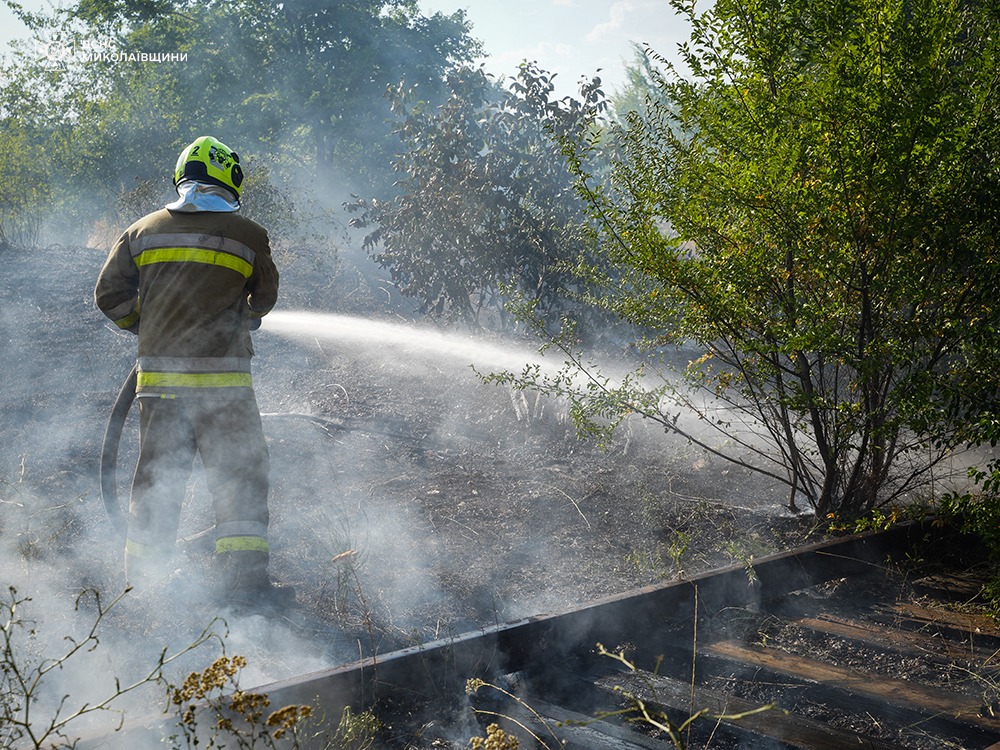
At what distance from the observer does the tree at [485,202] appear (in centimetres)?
884

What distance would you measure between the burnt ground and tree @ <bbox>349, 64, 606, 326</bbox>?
0.86 m

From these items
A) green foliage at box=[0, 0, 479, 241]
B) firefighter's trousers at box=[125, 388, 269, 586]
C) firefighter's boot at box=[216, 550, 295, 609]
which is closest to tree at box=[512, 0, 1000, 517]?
firefighter's trousers at box=[125, 388, 269, 586]

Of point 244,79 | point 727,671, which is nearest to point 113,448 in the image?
point 727,671

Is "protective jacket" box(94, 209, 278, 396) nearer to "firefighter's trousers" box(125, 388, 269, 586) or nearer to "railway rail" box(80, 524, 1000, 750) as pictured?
"firefighter's trousers" box(125, 388, 269, 586)

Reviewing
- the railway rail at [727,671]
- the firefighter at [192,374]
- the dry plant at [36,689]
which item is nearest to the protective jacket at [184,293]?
the firefighter at [192,374]

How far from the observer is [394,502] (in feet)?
17.3

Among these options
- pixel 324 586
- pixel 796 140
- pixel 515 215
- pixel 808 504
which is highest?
pixel 515 215

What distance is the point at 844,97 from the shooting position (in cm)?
309

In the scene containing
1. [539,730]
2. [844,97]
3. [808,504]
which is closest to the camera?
[539,730]

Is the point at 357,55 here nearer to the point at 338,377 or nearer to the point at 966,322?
the point at 338,377

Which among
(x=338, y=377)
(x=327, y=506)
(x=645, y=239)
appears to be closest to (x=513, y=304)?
(x=645, y=239)

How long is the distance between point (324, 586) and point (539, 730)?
5.14 feet

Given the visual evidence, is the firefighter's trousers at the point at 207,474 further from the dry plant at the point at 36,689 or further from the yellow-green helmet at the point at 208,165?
the yellow-green helmet at the point at 208,165

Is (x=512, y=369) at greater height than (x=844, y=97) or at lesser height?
lesser
